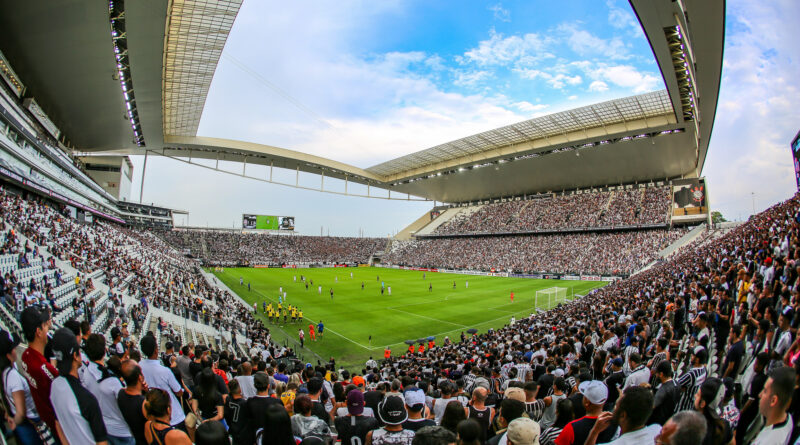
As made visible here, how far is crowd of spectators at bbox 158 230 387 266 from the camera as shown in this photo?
6450cm

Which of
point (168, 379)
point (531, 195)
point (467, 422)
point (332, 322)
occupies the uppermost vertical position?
point (531, 195)

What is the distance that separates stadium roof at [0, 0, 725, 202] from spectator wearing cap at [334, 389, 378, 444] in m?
21.7

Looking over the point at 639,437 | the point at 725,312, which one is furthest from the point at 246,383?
the point at 725,312

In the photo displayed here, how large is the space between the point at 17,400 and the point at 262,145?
1938 inches

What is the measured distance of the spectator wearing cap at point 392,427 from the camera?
323 centimetres

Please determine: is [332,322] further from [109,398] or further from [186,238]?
[186,238]

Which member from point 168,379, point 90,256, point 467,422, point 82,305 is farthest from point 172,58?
point 467,422

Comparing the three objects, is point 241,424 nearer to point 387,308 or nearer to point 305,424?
point 305,424

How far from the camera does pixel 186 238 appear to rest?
66.7 meters

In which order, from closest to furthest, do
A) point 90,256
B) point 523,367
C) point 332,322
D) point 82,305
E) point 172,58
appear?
point 523,367 < point 82,305 < point 90,256 < point 332,322 < point 172,58

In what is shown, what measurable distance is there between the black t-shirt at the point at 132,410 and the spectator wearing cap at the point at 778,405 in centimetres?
481

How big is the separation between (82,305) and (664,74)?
32.8m

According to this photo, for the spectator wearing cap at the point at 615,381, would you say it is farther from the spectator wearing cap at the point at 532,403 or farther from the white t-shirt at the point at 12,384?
the white t-shirt at the point at 12,384

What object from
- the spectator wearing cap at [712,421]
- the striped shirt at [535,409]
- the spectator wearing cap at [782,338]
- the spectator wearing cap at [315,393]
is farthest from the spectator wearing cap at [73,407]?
the spectator wearing cap at [782,338]
